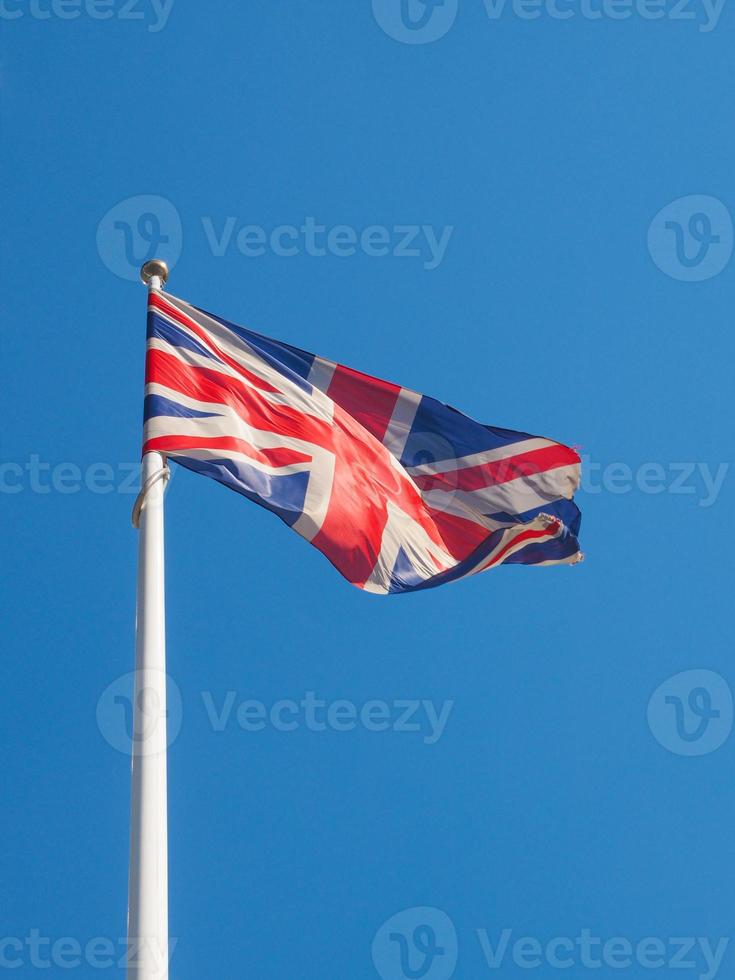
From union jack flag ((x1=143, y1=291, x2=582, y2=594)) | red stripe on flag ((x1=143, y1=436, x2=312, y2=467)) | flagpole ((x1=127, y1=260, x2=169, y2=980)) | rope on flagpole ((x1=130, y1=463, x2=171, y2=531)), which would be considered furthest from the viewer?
union jack flag ((x1=143, y1=291, x2=582, y2=594))

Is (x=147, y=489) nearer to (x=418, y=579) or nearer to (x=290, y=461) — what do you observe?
(x=290, y=461)

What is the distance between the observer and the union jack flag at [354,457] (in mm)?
12414

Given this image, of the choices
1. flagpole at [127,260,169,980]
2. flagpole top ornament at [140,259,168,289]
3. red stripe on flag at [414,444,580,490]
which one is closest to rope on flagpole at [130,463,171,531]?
flagpole at [127,260,169,980]

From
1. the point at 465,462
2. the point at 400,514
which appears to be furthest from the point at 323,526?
the point at 465,462

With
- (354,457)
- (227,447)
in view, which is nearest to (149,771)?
(227,447)

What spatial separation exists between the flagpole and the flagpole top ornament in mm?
3530

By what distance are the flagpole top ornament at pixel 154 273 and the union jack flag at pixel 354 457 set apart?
0.92ft

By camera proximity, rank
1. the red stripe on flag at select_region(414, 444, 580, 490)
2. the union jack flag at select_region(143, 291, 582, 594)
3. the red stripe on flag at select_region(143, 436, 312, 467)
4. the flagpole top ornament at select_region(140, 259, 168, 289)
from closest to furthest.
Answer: the red stripe on flag at select_region(143, 436, 312, 467) < the union jack flag at select_region(143, 291, 582, 594) < the flagpole top ornament at select_region(140, 259, 168, 289) < the red stripe on flag at select_region(414, 444, 580, 490)

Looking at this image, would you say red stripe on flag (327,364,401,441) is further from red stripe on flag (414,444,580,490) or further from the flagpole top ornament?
the flagpole top ornament

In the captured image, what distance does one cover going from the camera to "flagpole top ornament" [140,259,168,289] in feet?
45.5

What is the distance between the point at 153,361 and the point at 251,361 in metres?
1.53

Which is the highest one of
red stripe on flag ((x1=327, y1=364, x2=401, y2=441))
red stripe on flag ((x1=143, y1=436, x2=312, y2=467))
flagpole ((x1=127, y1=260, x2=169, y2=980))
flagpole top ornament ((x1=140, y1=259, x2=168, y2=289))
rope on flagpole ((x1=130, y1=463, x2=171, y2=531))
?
flagpole top ornament ((x1=140, y1=259, x2=168, y2=289))

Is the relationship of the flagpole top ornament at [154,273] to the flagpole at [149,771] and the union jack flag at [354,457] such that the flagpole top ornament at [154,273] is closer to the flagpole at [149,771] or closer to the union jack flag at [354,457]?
the union jack flag at [354,457]

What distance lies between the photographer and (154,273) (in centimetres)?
1389
